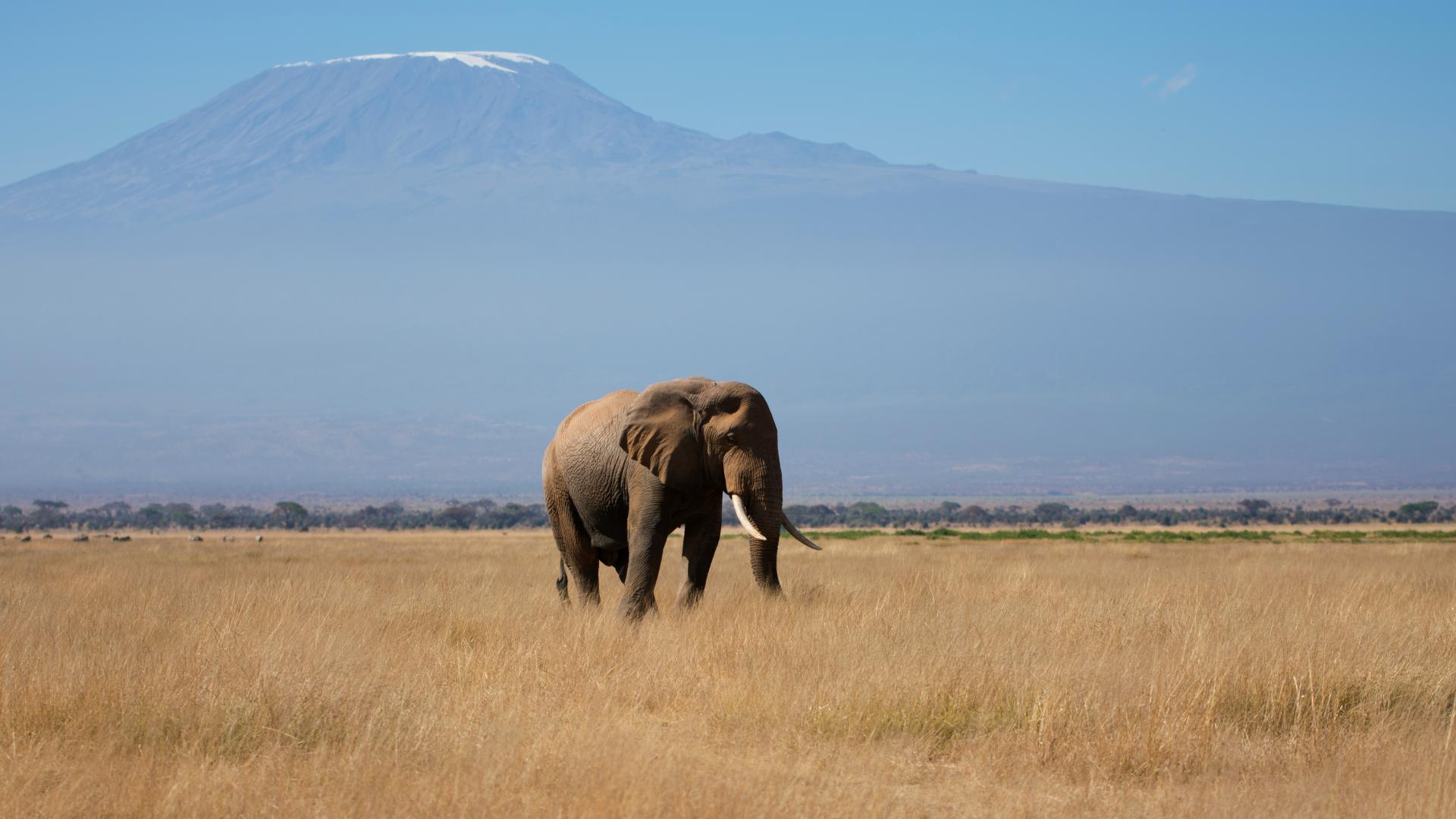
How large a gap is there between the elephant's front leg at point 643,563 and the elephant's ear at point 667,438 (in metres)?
0.43

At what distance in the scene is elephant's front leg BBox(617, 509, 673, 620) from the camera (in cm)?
1368

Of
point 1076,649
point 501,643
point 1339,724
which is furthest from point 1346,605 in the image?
point 501,643

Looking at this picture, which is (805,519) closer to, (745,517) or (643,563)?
(643,563)

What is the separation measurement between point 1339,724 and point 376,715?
5744mm

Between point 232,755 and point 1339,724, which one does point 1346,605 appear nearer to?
point 1339,724

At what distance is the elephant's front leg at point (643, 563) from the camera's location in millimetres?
13680

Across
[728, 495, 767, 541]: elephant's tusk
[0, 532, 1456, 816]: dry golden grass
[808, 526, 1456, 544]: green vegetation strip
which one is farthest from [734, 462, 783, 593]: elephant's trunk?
[808, 526, 1456, 544]: green vegetation strip

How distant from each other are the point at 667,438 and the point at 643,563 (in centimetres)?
119

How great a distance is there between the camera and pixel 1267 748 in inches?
326

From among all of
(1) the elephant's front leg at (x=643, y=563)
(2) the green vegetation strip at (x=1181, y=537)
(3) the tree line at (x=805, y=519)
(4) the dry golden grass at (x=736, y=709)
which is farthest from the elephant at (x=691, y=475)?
(3) the tree line at (x=805, y=519)

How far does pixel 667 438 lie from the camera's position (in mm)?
13695

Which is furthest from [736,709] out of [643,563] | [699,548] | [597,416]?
[597,416]

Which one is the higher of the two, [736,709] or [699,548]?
[699,548]

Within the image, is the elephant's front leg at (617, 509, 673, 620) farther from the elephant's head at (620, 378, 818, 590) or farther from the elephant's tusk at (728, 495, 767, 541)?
the elephant's tusk at (728, 495, 767, 541)
